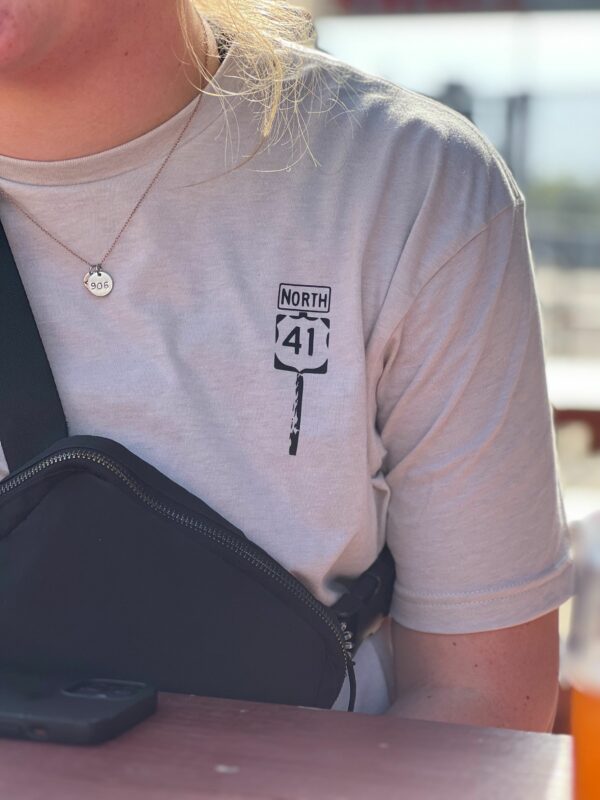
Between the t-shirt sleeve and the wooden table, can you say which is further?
the t-shirt sleeve

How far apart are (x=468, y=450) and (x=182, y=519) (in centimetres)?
27

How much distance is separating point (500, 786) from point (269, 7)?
878 millimetres

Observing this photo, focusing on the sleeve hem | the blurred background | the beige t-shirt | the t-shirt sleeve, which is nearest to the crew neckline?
the beige t-shirt

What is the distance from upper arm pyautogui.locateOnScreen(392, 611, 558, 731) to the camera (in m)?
1.06

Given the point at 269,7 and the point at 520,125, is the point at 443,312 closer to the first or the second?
the point at 269,7

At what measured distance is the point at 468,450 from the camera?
1.05 m

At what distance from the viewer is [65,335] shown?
3.43 ft

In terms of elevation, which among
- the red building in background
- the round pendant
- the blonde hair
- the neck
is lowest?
the round pendant

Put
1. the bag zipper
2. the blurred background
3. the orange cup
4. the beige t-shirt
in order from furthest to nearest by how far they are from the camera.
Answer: the blurred background
the beige t-shirt
the bag zipper
the orange cup

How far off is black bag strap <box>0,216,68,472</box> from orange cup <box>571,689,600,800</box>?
55cm

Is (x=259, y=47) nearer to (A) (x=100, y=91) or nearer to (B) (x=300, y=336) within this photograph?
(A) (x=100, y=91)

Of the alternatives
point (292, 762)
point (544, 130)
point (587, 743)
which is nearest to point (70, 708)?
point (292, 762)

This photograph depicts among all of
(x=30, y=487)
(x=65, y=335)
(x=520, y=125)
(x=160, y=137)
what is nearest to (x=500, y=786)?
(x=30, y=487)

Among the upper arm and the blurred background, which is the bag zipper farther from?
the blurred background
